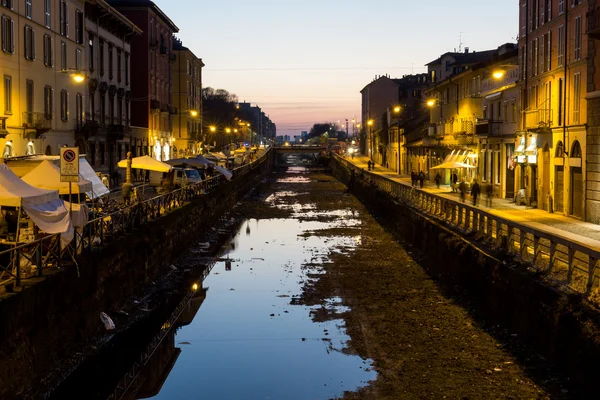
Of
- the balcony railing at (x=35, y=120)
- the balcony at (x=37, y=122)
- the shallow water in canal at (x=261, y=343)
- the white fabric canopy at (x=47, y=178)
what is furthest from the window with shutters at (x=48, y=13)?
the white fabric canopy at (x=47, y=178)

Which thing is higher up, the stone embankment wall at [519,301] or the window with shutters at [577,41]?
the window with shutters at [577,41]

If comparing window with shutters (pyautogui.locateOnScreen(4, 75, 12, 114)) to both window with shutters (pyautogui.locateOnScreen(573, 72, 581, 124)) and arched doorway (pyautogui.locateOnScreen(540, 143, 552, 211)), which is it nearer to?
window with shutters (pyautogui.locateOnScreen(573, 72, 581, 124))

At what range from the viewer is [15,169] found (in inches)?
957

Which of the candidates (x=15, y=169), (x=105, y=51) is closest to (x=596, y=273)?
(x=15, y=169)

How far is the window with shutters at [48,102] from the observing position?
44.8 meters

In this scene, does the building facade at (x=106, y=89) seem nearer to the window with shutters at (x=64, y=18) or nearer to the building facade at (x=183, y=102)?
the window with shutters at (x=64, y=18)

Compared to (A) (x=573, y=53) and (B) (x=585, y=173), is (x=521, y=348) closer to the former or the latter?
(B) (x=585, y=173)

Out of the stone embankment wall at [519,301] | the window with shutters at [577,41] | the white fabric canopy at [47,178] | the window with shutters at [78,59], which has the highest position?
the window with shutters at [78,59]

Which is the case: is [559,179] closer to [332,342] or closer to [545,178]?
[545,178]

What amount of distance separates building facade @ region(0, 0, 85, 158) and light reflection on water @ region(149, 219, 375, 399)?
1507cm

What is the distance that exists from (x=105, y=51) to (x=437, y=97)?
3263 cm

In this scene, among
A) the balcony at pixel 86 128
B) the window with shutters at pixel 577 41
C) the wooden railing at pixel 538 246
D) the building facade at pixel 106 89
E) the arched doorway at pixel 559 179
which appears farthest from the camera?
the building facade at pixel 106 89

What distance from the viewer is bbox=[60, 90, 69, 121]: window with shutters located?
4822 cm

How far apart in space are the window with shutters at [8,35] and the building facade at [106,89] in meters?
12.1
